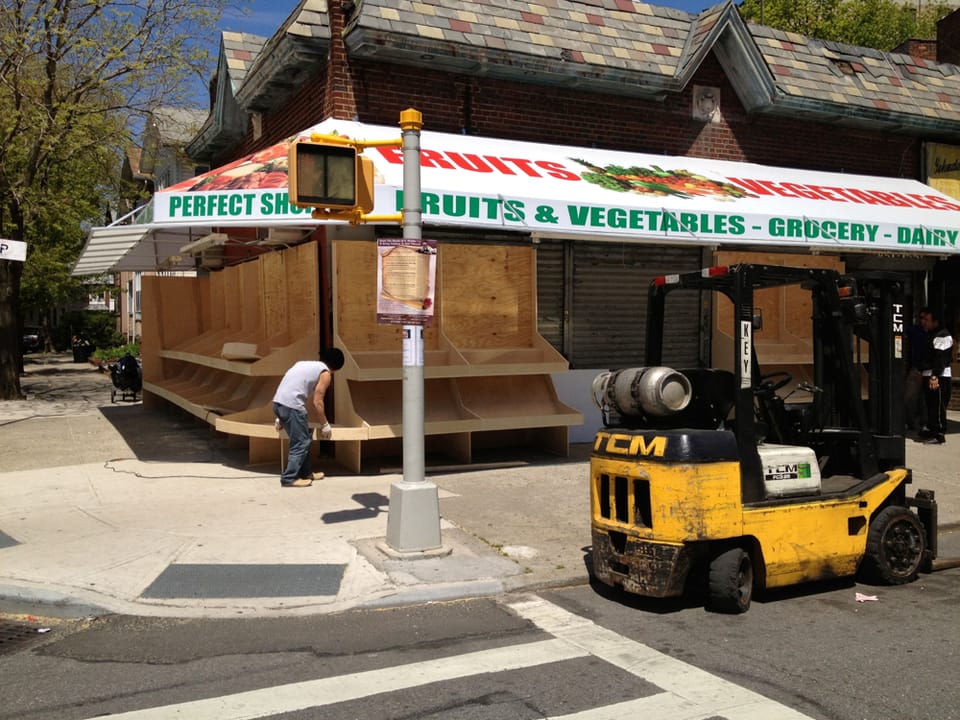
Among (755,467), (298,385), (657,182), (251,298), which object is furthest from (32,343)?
(755,467)

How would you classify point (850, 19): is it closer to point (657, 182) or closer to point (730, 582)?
point (657, 182)

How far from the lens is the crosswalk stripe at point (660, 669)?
4180mm

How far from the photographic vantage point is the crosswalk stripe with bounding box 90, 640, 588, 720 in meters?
4.19

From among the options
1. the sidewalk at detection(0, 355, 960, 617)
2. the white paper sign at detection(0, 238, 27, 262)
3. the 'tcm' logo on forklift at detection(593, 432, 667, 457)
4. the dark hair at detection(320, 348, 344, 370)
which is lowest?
the sidewalk at detection(0, 355, 960, 617)

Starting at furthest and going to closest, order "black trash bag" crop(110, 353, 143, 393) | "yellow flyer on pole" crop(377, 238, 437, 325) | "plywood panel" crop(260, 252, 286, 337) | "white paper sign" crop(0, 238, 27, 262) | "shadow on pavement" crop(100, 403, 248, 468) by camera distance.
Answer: "black trash bag" crop(110, 353, 143, 393)
"plywood panel" crop(260, 252, 286, 337)
"shadow on pavement" crop(100, 403, 248, 468)
"white paper sign" crop(0, 238, 27, 262)
"yellow flyer on pole" crop(377, 238, 437, 325)

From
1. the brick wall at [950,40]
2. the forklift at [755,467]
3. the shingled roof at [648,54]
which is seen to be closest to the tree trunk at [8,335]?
the shingled roof at [648,54]

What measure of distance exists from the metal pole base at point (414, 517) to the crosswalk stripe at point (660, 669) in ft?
4.13

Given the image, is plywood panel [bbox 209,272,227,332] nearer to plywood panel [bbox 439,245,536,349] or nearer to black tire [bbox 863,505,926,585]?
plywood panel [bbox 439,245,536,349]

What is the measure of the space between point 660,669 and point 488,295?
25.6 feet

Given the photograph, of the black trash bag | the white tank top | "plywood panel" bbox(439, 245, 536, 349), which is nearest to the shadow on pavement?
the black trash bag

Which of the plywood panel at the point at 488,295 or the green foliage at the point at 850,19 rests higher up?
the green foliage at the point at 850,19

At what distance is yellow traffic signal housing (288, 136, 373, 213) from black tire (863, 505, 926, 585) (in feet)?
15.5

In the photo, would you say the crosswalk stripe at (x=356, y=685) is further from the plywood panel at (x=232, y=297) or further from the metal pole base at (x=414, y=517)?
the plywood panel at (x=232, y=297)

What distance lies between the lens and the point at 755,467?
5676 mm
